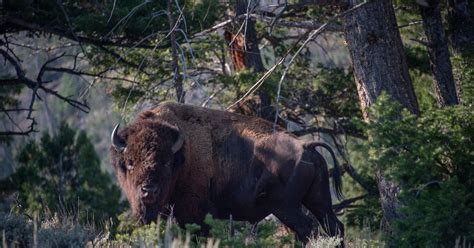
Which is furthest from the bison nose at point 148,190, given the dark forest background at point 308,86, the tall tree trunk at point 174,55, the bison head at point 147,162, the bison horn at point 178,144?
the tall tree trunk at point 174,55

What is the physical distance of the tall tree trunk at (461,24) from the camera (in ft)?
40.8

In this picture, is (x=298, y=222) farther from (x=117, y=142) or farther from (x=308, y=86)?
(x=308, y=86)

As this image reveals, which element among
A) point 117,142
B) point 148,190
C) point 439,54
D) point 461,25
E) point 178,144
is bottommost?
point 148,190

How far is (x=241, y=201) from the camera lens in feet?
38.6

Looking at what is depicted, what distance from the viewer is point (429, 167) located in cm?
923

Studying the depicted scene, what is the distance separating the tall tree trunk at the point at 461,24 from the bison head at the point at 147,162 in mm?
4434

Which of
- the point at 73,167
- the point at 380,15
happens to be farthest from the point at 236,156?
the point at 73,167

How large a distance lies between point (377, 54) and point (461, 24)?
2.50 m

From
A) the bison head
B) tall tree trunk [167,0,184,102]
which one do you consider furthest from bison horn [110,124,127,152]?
tall tree trunk [167,0,184,102]

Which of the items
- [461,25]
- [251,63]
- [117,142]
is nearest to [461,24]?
[461,25]

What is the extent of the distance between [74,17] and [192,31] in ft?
6.45

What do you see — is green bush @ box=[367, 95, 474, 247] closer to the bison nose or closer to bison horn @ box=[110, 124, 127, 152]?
the bison nose

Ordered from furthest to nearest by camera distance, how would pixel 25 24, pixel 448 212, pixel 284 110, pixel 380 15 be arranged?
pixel 284 110, pixel 25 24, pixel 380 15, pixel 448 212

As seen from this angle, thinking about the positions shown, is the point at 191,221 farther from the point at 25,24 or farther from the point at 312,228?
the point at 25,24
